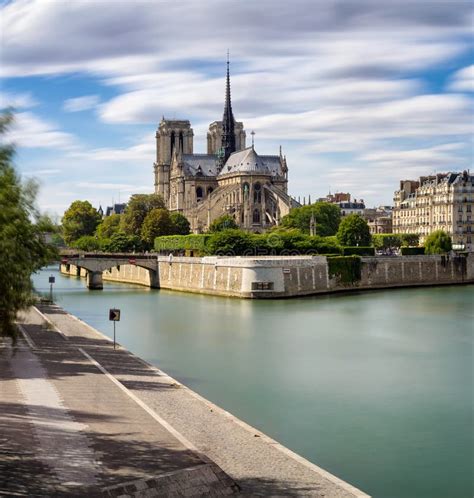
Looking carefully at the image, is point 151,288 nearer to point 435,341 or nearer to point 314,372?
point 435,341

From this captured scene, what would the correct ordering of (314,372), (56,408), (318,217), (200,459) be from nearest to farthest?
(200,459), (56,408), (314,372), (318,217)

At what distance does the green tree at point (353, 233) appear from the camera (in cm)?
6890

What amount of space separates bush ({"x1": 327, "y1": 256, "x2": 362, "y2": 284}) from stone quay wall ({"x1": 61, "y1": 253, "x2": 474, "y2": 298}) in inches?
8.1

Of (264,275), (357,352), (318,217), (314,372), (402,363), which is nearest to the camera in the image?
(314,372)

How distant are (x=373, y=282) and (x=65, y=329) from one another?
30894 millimetres

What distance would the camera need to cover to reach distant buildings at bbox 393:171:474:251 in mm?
82125

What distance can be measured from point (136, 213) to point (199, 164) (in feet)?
87.1

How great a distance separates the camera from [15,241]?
10031 millimetres

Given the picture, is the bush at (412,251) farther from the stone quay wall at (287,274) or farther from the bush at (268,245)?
the bush at (268,245)

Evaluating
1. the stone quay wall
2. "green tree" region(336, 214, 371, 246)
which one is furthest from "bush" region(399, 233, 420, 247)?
the stone quay wall

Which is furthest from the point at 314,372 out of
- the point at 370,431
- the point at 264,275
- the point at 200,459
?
the point at 264,275

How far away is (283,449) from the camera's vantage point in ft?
43.3

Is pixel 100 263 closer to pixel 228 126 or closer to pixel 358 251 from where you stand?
pixel 358 251

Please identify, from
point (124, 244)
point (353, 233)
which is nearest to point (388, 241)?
point (353, 233)
